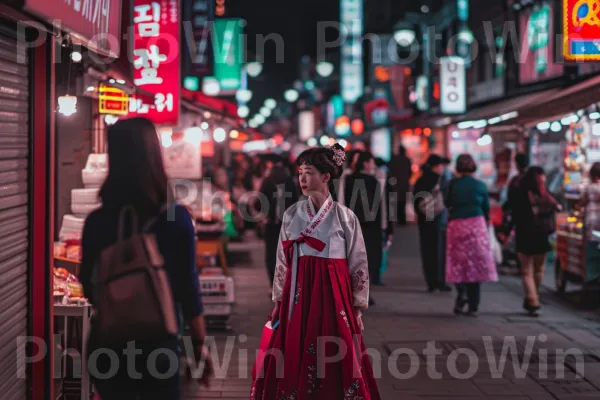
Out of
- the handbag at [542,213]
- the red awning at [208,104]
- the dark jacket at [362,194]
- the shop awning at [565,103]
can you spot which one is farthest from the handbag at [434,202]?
the red awning at [208,104]

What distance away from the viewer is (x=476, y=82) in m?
31.4

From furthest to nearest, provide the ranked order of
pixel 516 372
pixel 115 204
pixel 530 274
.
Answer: pixel 530 274, pixel 516 372, pixel 115 204

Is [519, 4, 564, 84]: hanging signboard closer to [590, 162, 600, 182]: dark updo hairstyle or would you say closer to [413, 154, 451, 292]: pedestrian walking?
[413, 154, 451, 292]: pedestrian walking

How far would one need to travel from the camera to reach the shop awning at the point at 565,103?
12602 mm

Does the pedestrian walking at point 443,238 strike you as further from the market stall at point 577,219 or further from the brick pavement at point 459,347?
the market stall at point 577,219

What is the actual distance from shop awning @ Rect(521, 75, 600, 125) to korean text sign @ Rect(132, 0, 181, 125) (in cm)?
644

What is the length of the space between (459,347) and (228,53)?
19895 mm

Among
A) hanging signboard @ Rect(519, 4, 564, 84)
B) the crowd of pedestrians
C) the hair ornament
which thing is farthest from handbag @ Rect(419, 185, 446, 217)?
the hair ornament

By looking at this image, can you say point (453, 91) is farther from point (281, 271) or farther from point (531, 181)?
point (281, 271)

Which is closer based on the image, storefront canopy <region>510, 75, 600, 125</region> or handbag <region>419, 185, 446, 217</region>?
storefront canopy <region>510, 75, 600, 125</region>

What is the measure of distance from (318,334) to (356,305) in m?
0.39

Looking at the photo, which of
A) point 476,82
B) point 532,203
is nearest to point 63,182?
point 532,203

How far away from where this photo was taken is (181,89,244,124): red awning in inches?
683

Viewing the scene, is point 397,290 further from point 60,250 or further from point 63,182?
point 60,250
